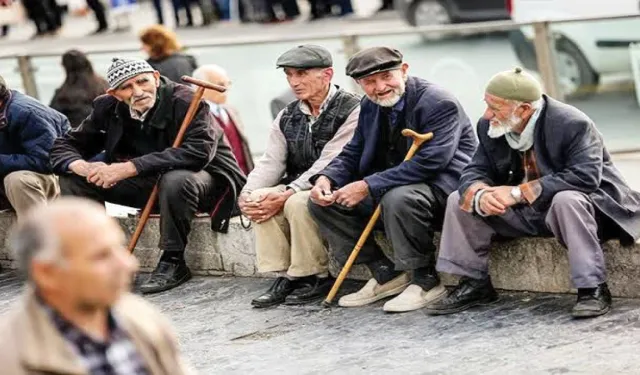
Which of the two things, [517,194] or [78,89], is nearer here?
[517,194]

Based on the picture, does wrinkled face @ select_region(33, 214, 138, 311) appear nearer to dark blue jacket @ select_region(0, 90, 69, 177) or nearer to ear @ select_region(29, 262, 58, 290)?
ear @ select_region(29, 262, 58, 290)

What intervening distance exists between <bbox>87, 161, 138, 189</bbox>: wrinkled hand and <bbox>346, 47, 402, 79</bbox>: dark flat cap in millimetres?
1530

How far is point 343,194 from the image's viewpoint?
8078mm

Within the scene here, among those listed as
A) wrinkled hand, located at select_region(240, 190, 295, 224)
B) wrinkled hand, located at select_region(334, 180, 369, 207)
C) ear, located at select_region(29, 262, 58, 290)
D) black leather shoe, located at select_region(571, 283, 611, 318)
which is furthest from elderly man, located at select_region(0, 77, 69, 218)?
ear, located at select_region(29, 262, 58, 290)

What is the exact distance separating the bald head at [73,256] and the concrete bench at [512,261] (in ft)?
13.2

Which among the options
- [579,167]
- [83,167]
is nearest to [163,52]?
[83,167]

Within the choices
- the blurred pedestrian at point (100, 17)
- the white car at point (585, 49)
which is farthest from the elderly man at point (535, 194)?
the blurred pedestrian at point (100, 17)

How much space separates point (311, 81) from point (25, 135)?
2.04m

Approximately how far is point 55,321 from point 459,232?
3.89m

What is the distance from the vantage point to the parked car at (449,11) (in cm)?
1991

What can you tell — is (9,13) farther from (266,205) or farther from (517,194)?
(517,194)

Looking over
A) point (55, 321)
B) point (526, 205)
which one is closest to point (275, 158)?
point (526, 205)

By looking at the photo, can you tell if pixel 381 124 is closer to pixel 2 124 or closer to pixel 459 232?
pixel 459 232

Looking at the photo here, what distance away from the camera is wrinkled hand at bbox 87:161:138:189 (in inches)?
350
